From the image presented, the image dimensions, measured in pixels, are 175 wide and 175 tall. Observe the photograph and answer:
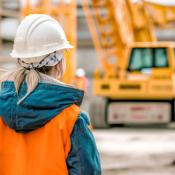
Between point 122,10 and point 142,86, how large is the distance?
2053 mm

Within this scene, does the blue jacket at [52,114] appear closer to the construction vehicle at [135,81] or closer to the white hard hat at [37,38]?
the white hard hat at [37,38]

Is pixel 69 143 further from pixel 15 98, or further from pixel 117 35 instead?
pixel 117 35

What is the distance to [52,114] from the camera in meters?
2.24

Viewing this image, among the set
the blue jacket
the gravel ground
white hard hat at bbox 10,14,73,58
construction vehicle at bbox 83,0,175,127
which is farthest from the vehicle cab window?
the blue jacket

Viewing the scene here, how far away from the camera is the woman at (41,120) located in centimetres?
224

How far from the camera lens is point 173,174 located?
7633 millimetres

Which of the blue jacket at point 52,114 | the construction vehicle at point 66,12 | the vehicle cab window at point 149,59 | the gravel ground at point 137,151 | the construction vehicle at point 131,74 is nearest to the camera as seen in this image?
the blue jacket at point 52,114

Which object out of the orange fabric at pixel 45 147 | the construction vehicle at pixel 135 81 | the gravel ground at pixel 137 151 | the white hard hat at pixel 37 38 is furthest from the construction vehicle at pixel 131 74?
the orange fabric at pixel 45 147

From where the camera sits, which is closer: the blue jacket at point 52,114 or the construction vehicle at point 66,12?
the blue jacket at point 52,114

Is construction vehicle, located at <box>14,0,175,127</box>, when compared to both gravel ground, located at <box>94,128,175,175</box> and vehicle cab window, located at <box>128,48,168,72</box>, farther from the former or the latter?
gravel ground, located at <box>94,128,175,175</box>

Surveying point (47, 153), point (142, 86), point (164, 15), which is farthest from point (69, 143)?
point (164, 15)

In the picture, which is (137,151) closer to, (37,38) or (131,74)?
(131,74)

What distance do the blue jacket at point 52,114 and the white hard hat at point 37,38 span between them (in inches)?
5.5

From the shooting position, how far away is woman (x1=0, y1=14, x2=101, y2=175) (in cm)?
224
